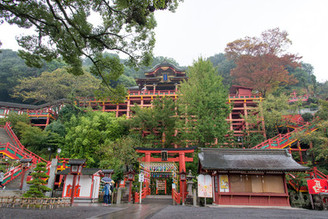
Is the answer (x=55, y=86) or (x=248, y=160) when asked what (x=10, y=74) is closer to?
(x=55, y=86)

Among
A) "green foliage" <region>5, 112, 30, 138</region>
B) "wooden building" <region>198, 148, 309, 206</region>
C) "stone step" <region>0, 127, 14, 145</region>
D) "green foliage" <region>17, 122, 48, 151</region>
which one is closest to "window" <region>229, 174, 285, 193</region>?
"wooden building" <region>198, 148, 309, 206</region>

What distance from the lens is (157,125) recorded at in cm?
1953

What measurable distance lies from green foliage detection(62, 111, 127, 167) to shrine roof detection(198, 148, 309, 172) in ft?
32.2

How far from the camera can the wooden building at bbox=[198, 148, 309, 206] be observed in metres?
11.5

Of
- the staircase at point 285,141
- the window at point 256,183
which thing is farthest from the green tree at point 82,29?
the staircase at point 285,141

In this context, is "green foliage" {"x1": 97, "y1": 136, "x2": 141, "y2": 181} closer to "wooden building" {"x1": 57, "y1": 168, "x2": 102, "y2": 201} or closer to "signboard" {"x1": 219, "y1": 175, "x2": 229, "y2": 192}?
"wooden building" {"x1": 57, "y1": 168, "x2": 102, "y2": 201}

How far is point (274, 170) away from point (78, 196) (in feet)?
39.7

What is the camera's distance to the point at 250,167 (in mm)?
11578

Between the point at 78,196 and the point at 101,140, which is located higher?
the point at 101,140

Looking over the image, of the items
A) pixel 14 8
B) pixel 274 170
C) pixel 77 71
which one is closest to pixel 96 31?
pixel 77 71

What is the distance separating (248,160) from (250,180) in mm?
1234

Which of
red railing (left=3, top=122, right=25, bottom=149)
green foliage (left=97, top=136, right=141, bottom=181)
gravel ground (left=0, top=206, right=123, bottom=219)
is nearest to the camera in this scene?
gravel ground (left=0, top=206, right=123, bottom=219)

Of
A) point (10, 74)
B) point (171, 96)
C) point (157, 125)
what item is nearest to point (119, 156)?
point (157, 125)

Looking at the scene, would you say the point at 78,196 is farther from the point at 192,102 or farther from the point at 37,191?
the point at 192,102
